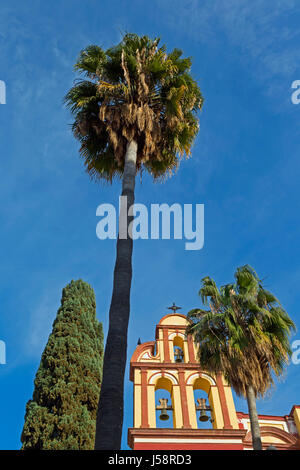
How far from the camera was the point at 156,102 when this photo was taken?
12188 mm

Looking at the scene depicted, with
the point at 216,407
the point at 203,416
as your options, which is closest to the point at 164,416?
the point at 203,416

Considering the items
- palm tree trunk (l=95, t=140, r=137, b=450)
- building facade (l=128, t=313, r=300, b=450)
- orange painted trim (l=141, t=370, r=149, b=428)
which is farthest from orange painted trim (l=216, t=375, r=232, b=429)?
palm tree trunk (l=95, t=140, r=137, b=450)

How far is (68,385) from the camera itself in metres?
20.6

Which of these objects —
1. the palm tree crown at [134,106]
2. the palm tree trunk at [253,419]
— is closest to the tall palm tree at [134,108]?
the palm tree crown at [134,106]

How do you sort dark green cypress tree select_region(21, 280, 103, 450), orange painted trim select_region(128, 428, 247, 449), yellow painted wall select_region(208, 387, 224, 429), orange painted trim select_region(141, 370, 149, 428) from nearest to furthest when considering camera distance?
orange painted trim select_region(128, 428, 247, 449)
orange painted trim select_region(141, 370, 149, 428)
yellow painted wall select_region(208, 387, 224, 429)
dark green cypress tree select_region(21, 280, 103, 450)

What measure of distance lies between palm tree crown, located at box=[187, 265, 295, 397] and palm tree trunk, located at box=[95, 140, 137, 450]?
5.58 m

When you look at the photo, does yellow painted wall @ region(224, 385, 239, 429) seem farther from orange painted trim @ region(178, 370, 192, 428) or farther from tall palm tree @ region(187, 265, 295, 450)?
tall palm tree @ region(187, 265, 295, 450)

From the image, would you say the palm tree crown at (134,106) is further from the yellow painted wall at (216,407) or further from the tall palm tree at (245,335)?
the yellow painted wall at (216,407)

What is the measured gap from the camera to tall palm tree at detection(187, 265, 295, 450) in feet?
39.4

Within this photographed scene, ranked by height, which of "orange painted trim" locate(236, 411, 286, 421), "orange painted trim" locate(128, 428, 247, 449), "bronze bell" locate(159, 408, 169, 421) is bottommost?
"orange painted trim" locate(128, 428, 247, 449)

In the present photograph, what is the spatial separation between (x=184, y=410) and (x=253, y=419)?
28.0ft

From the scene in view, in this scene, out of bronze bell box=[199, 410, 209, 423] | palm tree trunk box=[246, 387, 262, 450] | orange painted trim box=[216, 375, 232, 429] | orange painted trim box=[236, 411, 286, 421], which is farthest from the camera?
orange painted trim box=[236, 411, 286, 421]

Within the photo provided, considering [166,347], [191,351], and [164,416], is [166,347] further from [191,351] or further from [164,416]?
[164,416]

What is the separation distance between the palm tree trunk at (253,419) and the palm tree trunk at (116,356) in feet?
20.1
